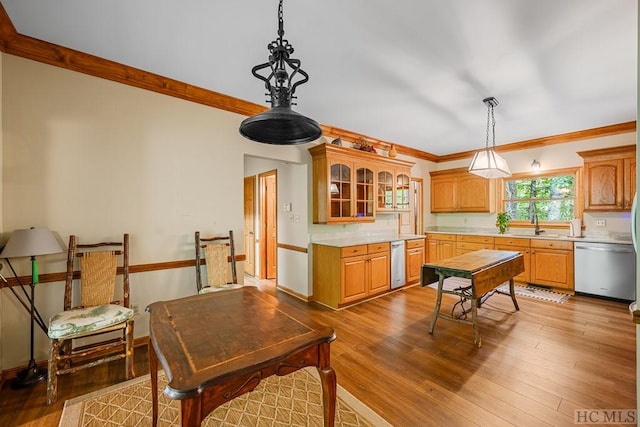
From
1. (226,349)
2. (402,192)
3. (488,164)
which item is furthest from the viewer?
(402,192)

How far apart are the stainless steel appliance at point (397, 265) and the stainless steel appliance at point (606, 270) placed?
257cm

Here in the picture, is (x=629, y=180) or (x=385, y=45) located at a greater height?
(x=385, y=45)

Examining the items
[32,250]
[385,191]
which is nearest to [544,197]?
[385,191]

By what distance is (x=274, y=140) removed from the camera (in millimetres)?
1630

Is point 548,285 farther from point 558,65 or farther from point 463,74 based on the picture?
point 463,74

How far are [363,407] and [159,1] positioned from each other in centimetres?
302

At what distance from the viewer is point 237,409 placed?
6.12 ft

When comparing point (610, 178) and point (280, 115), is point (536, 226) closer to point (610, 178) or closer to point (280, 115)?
point (610, 178)

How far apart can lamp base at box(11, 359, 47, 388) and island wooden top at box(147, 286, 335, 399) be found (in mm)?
1385

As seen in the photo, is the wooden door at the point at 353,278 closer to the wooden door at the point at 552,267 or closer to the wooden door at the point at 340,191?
the wooden door at the point at 340,191

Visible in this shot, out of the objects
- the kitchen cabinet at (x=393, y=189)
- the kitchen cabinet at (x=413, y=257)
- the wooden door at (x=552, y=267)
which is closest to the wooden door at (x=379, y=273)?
the kitchen cabinet at (x=413, y=257)

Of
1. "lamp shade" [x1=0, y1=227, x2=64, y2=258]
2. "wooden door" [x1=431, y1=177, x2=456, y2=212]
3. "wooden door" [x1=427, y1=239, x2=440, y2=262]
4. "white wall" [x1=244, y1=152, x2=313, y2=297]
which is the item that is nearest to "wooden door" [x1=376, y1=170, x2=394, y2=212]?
"white wall" [x1=244, y1=152, x2=313, y2=297]

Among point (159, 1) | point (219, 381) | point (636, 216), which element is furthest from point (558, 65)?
point (219, 381)

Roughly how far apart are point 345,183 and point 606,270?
Result: 3.97 metres
